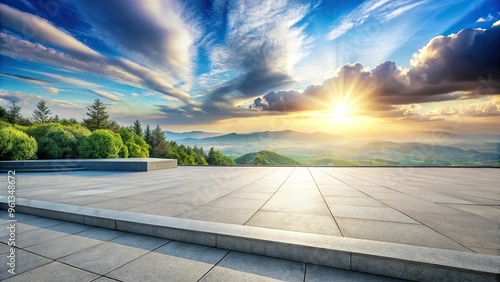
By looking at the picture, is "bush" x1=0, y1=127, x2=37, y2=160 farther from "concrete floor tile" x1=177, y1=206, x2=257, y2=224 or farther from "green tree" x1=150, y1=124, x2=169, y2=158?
"green tree" x1=150, y1=124, x2=169, y2=158

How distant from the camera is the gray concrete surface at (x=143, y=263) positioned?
2768mm

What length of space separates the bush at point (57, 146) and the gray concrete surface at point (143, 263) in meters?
23.5

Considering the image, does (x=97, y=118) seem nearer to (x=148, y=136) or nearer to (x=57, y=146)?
(x=148, y=136)

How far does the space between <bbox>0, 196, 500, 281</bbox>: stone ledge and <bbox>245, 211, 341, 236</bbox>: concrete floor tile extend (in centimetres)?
41

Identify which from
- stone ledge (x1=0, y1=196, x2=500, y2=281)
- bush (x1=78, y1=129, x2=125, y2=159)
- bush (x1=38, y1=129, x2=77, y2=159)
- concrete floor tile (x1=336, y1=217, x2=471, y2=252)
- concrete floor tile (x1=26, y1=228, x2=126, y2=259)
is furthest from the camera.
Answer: bush (x1=78, y1=129, x2=125, y2=159)

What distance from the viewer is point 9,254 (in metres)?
3.40

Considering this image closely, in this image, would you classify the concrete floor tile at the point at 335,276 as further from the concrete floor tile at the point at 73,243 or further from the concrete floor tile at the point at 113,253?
the concrete floor tile at the point at 73,243

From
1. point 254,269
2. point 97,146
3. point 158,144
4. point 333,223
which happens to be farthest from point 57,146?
point 158,144

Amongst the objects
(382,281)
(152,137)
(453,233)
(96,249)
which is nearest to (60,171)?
(96,249)

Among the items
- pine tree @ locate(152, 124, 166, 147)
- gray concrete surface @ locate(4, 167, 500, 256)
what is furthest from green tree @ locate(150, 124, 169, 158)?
gray concrete surface @ locate(4, 167, 500, 256)

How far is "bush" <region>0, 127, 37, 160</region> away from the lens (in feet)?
54.3

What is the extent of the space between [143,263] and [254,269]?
1.72 m

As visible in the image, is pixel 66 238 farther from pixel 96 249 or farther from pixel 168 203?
pixel 168 203

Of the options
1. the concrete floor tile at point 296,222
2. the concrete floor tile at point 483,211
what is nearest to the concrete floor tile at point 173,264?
the concrete floor tile at point 296,222
